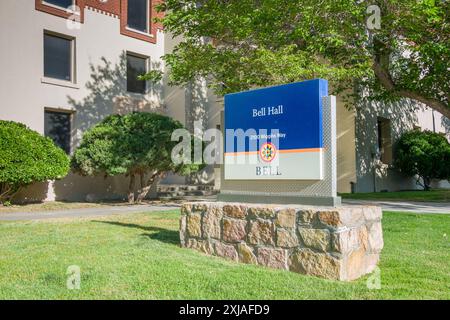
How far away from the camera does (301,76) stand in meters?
10.7

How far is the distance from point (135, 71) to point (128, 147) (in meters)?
6.08

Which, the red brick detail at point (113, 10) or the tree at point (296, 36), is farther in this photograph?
the red brick detail at point (113, 10)

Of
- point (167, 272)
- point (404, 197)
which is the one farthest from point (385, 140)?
point (167, 272)

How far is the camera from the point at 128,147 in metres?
13.7

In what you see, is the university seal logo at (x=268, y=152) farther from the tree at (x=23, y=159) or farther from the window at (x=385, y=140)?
the window at (x=385, y=140)

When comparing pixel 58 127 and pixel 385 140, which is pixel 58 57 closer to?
pixel 58 127

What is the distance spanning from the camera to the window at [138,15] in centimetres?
1838

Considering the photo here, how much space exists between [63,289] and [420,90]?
552 inches

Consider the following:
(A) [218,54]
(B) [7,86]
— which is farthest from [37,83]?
(A) [218,54]

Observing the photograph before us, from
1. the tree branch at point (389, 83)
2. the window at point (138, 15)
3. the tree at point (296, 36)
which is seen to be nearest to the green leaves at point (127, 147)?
the tree at point (296, 36)

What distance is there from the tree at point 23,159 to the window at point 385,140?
51.2 feet

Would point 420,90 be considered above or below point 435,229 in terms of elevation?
above

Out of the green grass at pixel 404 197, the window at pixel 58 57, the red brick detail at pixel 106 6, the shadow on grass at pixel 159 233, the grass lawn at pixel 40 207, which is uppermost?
the red brick detail at pixel 106 6
